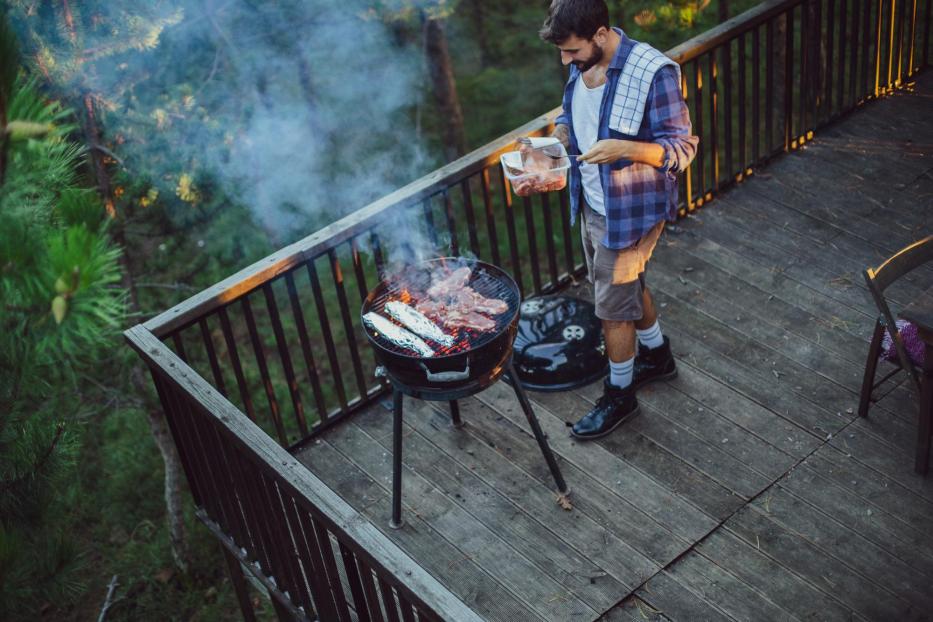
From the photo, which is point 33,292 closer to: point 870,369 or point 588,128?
point 588,128

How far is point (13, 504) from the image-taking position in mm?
3012

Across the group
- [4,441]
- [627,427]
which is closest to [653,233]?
[627,427]

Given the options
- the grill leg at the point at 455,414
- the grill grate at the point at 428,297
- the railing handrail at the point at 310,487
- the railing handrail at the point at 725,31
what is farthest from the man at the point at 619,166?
the railing handrail at the point at 310,487

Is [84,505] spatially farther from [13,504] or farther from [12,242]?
[12,242]

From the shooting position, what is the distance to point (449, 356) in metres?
3.52

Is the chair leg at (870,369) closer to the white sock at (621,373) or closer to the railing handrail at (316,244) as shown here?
the white sock at (621,373)

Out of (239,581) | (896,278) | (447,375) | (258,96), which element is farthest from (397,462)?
(258,96)

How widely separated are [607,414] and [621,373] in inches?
7.6

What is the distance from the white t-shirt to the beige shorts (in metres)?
0.08

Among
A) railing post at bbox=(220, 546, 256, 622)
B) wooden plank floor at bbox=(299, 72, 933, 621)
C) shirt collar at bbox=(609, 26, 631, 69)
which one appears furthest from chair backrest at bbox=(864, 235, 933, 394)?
railing post at bbox=(220, 546, 256, 622)

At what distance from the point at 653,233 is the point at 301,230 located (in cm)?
564

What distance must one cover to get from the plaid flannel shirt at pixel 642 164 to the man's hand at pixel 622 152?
0.05 m

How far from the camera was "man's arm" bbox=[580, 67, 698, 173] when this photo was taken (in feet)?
11.6

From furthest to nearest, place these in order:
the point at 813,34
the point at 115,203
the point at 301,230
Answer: the point at 301,230 → the point at 115,203 → the point at 813,34
